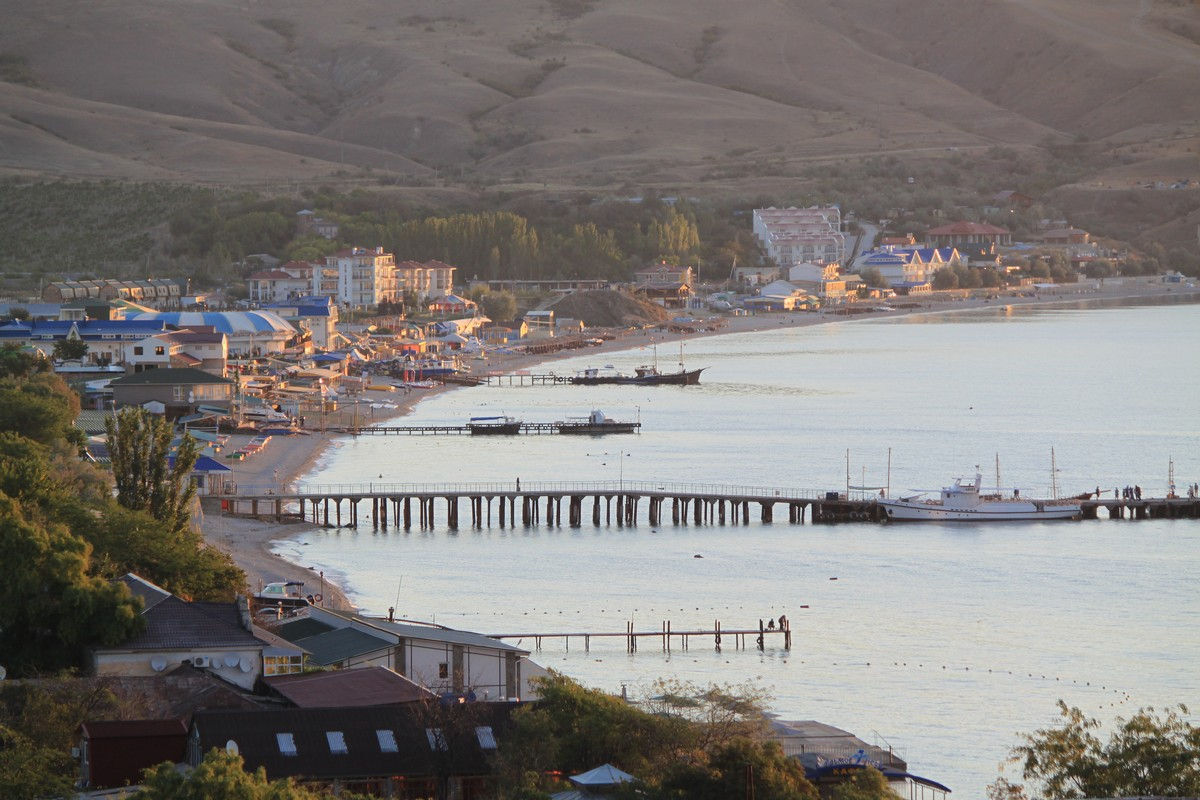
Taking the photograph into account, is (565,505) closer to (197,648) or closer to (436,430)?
(436,430)

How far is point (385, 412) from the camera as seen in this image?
5338 cm

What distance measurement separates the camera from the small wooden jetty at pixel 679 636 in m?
25.5

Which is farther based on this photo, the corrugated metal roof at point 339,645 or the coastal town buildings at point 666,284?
the coastal town buildings at point 666,284

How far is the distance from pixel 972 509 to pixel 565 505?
7.92m

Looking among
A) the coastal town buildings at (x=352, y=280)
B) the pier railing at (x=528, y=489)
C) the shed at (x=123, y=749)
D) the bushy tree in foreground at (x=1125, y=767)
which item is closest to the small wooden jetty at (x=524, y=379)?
the coastal town buildings at (x=352, y=280)

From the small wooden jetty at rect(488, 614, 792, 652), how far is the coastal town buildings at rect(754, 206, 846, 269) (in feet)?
268

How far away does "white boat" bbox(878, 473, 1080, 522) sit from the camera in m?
36.9

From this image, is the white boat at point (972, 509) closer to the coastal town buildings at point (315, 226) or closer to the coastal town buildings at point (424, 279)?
the coastal town buildings at point (424, 279)

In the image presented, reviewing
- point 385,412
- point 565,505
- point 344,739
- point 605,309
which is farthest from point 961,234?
point 344,739

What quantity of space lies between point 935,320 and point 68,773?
85.8m

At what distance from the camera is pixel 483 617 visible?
2689 cm

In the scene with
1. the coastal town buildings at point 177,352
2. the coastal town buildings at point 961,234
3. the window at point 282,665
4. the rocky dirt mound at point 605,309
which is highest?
the coastal town buildings at point 961,234

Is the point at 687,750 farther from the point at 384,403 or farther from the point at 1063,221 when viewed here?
the point at 1063,221

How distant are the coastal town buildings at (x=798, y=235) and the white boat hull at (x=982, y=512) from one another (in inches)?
2768
